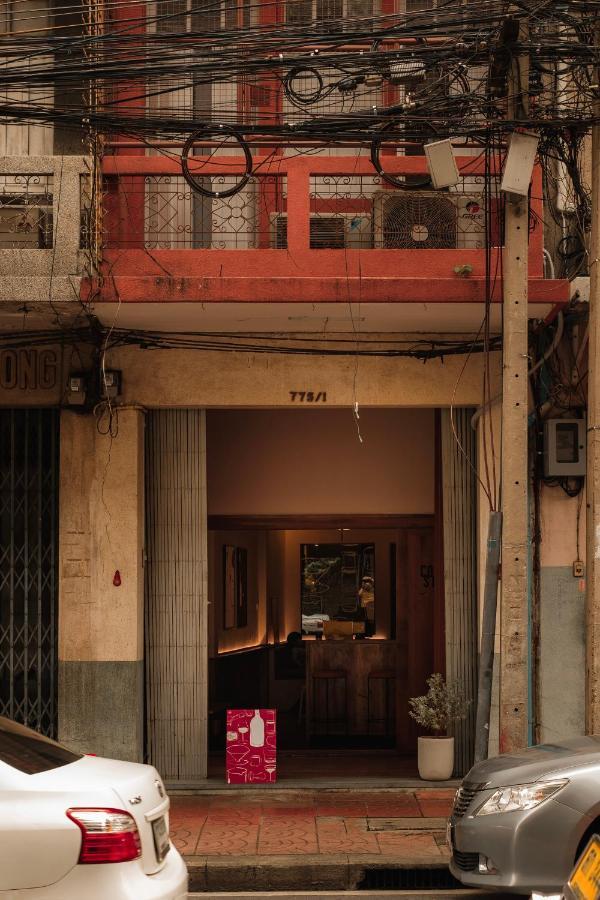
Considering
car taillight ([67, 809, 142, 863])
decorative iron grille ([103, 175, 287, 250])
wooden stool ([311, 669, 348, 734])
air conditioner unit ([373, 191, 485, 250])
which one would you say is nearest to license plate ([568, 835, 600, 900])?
car taillight ([67, 809, 142, 863])

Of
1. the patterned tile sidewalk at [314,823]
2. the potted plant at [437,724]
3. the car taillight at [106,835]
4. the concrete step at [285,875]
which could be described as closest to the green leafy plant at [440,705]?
the potted plant at [437,724]

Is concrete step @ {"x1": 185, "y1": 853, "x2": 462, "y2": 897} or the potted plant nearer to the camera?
concrete step @ {"x1": 185, "y1": 853, "x2": 462, "y2": 897}

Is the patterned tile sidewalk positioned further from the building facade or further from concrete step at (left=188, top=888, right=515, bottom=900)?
the building facade

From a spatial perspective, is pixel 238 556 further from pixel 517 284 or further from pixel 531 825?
pixel 531 825

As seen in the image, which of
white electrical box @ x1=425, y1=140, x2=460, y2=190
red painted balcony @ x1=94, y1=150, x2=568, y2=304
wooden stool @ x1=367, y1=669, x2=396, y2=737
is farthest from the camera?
wooden stool @ x1=367, y1=669, x2=396, y2=737

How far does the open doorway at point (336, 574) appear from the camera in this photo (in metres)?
12.8

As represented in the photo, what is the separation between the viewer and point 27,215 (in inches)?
402

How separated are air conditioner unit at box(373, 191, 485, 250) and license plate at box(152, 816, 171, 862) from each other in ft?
20.5

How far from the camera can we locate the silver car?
6.58 meters

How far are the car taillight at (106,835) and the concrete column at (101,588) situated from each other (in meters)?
5.76

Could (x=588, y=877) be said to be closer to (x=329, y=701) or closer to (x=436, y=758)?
(x=436, y=758)

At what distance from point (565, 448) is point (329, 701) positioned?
4.72 metres

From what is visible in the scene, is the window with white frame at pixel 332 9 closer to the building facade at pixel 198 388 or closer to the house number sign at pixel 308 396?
the building facade at pixel 198 388

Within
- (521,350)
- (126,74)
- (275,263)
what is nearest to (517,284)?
(521,350)
